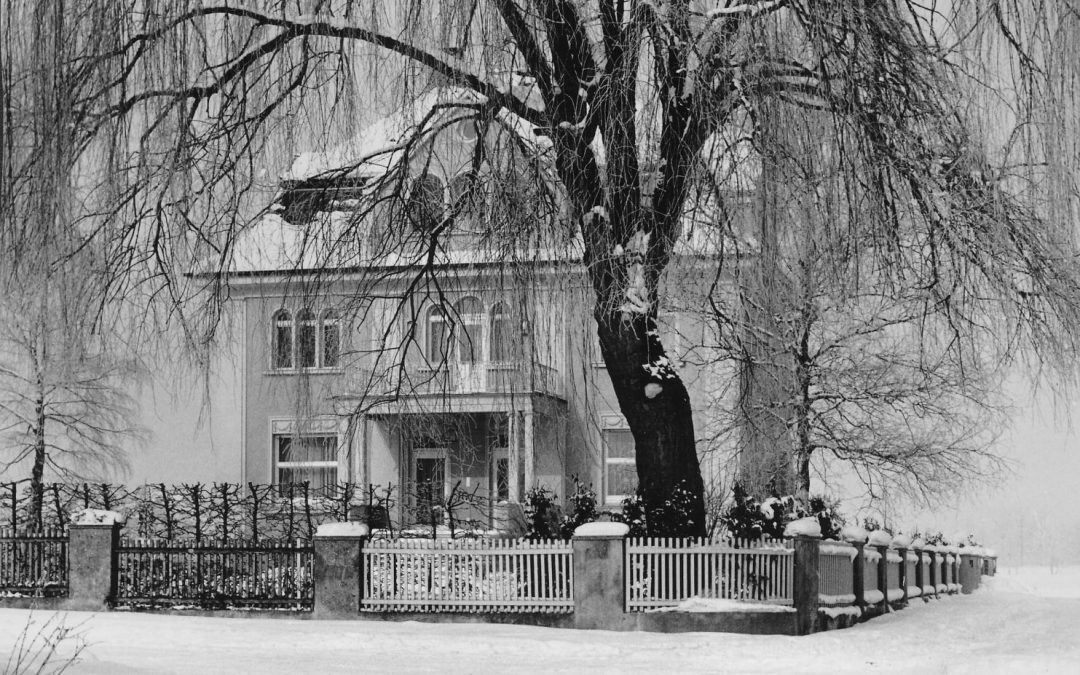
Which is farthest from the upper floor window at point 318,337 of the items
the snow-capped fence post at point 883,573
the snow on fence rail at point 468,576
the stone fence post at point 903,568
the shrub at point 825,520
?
the stone fence post at point 903,568

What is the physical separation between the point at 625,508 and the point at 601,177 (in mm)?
5451

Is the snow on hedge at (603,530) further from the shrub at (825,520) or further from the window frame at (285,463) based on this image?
the window frame at (285,463)

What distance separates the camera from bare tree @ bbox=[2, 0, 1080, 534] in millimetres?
11102

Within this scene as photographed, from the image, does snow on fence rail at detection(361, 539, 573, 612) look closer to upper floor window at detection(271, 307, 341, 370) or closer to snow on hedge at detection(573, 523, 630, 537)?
snow on hedge at detection(573, 523, 630, 537)

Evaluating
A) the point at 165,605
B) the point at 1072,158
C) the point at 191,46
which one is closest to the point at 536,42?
the point at 191,46

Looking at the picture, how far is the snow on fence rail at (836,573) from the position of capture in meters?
17.5

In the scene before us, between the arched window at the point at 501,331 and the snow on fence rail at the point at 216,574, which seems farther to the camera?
the snow on fence rail at the point at 216,574

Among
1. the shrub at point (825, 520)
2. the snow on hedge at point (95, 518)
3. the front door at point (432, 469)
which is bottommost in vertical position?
the shrub at point (825, 520)

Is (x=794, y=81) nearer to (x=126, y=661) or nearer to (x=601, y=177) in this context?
(x=601, y=177)

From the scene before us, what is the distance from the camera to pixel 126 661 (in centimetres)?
1220

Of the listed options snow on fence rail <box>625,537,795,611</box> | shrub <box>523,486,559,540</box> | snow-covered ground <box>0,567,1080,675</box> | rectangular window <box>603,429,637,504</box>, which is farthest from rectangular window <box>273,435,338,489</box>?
snow on fence rail <box>625,537,795,611</box>

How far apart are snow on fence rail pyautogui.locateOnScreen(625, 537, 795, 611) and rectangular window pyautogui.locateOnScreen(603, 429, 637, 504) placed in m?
12.9

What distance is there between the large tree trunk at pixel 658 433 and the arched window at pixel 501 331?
1.17 meters

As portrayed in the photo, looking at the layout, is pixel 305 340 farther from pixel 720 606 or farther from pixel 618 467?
pixel 618 467
